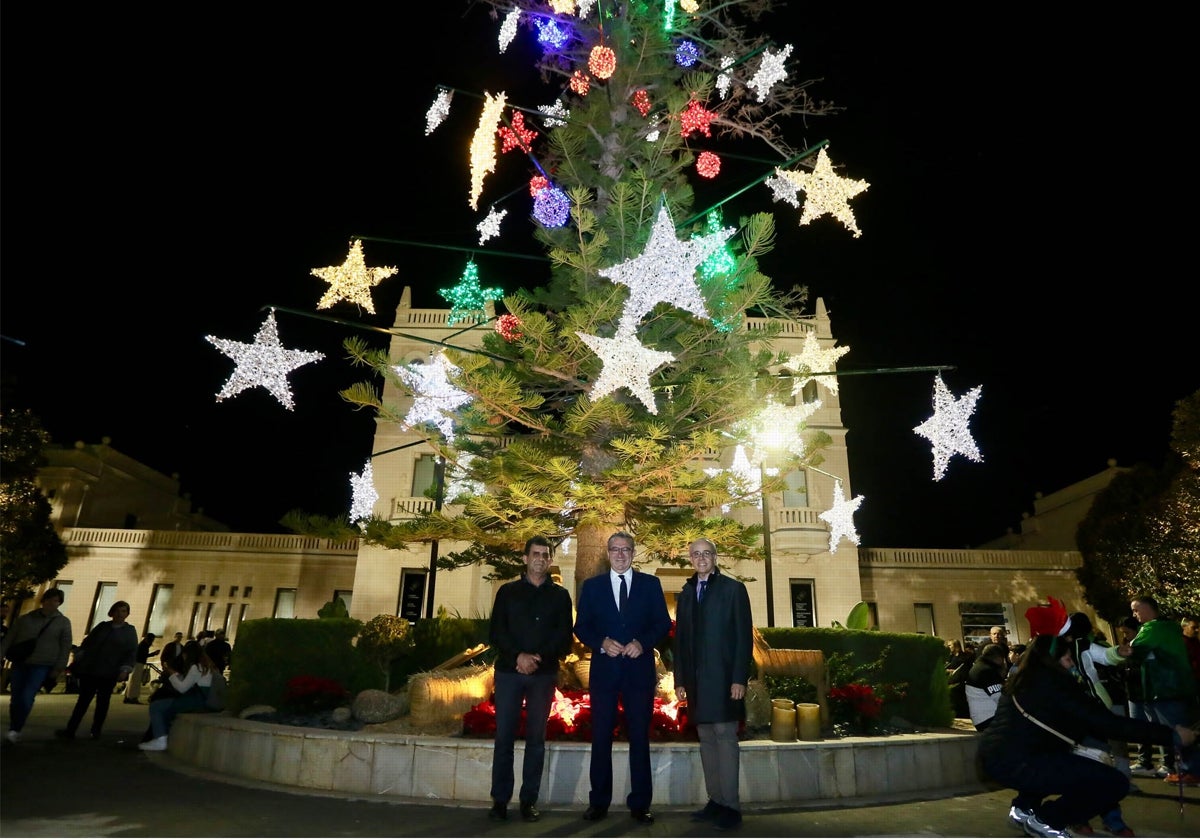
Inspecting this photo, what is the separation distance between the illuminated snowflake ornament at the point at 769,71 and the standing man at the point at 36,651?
1027 centimetres

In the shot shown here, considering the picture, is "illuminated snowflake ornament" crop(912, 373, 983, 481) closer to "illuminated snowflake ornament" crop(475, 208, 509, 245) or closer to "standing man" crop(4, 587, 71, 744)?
"illuminated snowflake ornament" crop(475, 208, 509, 245)

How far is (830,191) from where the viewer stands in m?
8.74

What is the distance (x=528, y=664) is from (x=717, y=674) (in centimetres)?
128

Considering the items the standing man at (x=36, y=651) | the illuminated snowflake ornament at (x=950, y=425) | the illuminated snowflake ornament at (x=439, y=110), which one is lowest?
the standing man at (x=36, y=651)

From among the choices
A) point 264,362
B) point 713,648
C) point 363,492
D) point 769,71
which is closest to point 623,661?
point 713,648

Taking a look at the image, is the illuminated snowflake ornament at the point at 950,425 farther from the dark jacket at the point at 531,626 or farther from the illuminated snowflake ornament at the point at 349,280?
the illuminated snowflake ornament at the point at 349,280

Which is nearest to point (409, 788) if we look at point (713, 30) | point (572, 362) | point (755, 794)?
point (755, 794)

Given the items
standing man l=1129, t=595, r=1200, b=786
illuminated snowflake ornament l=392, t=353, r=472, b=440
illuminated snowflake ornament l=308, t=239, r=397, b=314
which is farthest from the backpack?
standing man l=1129, t=595, r=1200, b=786

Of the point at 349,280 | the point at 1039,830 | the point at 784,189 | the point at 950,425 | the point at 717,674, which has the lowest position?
the point at 1039,830

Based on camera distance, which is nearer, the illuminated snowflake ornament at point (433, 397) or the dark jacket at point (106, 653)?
the dark jacket at point (106, 653)

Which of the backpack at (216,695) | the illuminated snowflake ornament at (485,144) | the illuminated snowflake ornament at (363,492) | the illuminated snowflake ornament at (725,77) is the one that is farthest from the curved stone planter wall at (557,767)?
the illuminated snowflake ornament at (725,77)

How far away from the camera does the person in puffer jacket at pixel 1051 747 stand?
421cm

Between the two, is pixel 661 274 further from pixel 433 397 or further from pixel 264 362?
pixel 264 362

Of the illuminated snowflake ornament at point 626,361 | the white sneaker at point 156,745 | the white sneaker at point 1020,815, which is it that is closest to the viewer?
the white sneaker at point 1020,815
